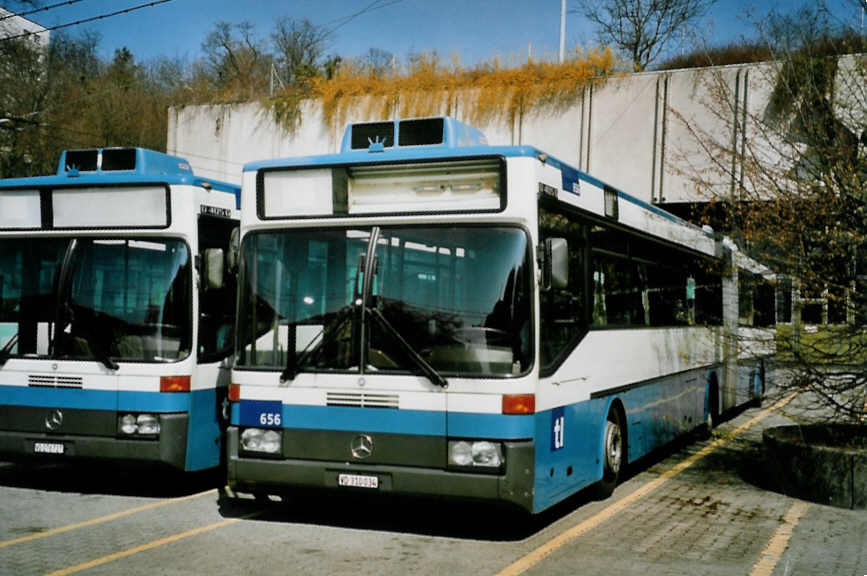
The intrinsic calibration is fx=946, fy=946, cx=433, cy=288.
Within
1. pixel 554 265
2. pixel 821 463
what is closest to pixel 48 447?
pixel 554 265

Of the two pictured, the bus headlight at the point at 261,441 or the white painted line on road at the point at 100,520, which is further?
the bus headlight at the point at 261,441

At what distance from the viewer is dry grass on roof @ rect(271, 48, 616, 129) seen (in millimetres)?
29734

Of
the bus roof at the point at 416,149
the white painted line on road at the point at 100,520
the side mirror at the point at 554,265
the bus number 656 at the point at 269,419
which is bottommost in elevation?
the white painted line on road at the point at 100,520

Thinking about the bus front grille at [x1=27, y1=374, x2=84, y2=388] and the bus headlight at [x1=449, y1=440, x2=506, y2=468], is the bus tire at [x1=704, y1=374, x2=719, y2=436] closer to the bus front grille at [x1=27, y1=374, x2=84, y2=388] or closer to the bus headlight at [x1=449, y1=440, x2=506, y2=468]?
the bus headlight at [x1=449, y1=440, x2=506, y2=468]

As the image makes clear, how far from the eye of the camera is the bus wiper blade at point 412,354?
7316 mm

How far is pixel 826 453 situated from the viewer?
951 cm

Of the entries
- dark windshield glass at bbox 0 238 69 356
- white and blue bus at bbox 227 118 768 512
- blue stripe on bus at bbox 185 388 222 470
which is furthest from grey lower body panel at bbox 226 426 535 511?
dark windshield glass at bbox 0 238 69 356

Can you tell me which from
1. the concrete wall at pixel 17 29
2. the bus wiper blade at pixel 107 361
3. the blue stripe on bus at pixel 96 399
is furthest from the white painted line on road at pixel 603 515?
the concrete wall at pixel 17 29

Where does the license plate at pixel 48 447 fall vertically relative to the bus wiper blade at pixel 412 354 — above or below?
below

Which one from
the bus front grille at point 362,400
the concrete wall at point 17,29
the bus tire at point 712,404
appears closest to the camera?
the bus front grille at point 362,400

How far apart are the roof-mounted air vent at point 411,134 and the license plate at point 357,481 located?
9.75 ft

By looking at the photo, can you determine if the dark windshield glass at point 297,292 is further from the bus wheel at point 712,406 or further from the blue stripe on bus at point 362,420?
the bus wheel at point 712,406

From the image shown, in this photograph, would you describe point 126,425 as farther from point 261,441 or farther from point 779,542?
point 779,542

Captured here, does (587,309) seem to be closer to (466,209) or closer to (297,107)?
(466,209)
